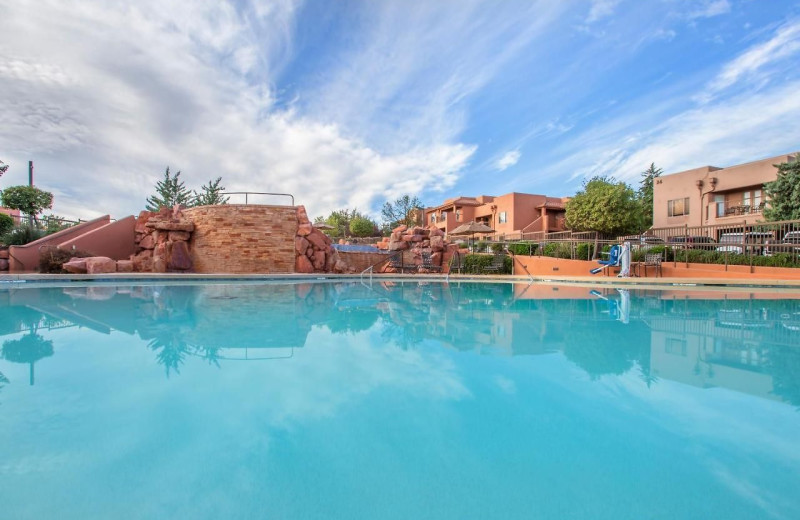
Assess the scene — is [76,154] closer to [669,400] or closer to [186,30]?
[186,30]

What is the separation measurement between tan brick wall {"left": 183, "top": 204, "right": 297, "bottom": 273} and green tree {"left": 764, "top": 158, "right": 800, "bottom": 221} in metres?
23.7

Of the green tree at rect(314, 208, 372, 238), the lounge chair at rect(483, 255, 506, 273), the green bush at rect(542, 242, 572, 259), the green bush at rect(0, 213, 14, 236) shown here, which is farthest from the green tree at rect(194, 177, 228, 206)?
the green bush at rect(542, 242, 572, 259)

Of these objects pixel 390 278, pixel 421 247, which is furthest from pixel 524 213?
pixel 390 278

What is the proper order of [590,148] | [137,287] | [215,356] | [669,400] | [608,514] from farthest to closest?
[590,148]
[137,287]
[215,356]
[669,400]
[608,514]

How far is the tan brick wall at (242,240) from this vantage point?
52.2ft

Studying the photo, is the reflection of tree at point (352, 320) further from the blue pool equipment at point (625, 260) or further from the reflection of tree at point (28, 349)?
the blue pool equipment at point (625, 260)

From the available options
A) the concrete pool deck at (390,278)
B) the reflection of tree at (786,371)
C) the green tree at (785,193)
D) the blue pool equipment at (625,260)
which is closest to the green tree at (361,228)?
the concrete pool deck at (390,278)

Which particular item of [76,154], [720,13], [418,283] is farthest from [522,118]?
[76,154]

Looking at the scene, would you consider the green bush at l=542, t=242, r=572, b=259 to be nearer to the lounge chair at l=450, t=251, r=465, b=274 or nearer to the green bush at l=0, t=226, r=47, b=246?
the lounge chair at l=450, t=251, r=465, b=274

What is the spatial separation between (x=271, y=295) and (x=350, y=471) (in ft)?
28.3

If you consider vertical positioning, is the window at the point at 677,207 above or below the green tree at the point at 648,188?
below

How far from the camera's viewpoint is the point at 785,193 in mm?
17812

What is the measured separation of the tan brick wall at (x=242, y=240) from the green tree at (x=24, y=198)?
1483cm

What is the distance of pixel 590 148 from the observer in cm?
2406
